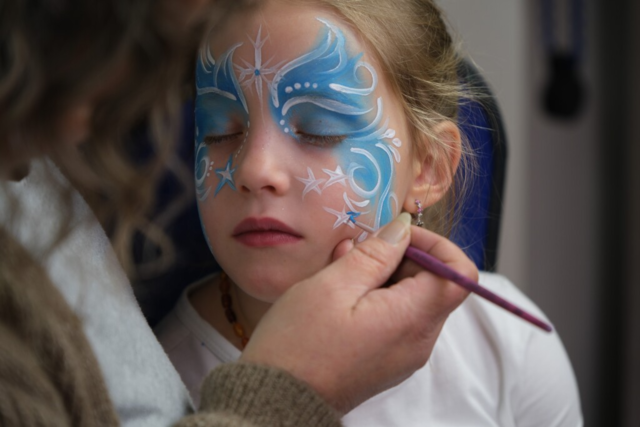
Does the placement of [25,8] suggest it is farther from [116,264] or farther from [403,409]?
[403,409]

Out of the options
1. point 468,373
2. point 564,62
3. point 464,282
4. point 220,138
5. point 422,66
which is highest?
point 564,62

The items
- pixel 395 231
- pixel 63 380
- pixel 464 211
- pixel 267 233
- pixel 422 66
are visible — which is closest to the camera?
pixel 63 380

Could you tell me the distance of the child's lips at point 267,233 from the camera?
30.6 inches

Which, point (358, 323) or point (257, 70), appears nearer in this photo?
point (358, 323)

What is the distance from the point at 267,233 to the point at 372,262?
176 millimetres

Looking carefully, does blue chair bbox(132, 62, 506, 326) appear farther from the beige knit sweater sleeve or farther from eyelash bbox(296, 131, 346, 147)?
the beige knit sweater sleeve

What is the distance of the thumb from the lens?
0.64 metres

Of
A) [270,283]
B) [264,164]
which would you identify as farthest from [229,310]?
[264,164]

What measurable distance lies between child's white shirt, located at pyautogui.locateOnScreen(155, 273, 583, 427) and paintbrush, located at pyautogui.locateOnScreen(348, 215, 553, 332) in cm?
32

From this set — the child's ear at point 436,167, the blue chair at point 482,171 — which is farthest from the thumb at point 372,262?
the blue chair at point 482,171

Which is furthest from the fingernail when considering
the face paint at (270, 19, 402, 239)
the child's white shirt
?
the child's white shirt

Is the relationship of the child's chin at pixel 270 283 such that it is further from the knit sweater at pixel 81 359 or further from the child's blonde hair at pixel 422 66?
the child's blonde hair at pixel 422 66

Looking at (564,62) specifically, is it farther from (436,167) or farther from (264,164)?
(264,164)

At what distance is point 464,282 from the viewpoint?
0.62 meters
